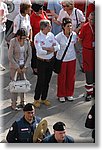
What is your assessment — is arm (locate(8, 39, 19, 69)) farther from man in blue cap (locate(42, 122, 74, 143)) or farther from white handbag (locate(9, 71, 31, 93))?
man in blue cap (locate(42, 122, 74, 143))

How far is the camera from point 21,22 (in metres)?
5.61

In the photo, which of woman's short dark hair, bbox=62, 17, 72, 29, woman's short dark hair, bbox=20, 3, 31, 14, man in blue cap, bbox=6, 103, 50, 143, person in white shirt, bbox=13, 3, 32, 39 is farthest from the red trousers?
man in blue cap, bbox=6, 103, 50, 143

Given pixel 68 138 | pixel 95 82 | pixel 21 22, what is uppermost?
pixel 21 22

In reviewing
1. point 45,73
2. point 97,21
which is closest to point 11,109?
point 45,73

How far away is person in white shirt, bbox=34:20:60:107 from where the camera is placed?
555cm

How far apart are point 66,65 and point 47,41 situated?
0.35 metres

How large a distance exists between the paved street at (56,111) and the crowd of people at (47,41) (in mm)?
55

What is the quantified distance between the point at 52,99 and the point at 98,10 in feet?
3.96

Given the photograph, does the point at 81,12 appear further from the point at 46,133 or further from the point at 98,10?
the point at 46,133

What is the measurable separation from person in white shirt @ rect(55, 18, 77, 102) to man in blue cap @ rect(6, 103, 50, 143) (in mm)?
915

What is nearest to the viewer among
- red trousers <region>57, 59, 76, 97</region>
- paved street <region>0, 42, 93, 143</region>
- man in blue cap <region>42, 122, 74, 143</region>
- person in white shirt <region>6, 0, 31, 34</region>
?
man in blue cap <region>42, 122, 74, 143</region>

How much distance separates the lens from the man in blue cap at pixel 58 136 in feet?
15.7

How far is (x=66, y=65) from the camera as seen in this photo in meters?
5.79

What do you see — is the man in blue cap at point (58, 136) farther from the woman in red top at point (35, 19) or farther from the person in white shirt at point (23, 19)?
the person in white shirt at point (23, 19)
